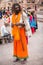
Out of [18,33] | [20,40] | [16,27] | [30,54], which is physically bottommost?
[30,54]

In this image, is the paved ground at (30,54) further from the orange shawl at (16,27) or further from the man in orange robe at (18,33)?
the orange shawl at (16,27)

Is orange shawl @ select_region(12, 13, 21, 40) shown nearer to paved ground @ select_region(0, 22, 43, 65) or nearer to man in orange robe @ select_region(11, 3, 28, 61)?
man in orange robe @ select_region(11, 3, 28, 61)

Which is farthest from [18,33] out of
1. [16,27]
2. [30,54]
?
[30,54]

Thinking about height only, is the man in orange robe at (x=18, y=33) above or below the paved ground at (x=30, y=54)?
above

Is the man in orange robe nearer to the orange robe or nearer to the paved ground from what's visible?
the orange robe

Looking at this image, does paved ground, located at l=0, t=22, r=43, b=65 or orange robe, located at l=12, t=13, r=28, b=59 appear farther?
paved ground, located at l=0, t=22, r=43, b=65

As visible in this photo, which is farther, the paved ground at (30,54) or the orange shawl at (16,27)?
the paved ground at (30,54)

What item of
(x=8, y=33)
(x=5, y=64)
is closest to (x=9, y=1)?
(x=8, y=33)

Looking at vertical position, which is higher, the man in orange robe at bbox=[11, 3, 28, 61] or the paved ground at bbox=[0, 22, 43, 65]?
the man in orange robe at bbox=[11, 3, 28, 61]

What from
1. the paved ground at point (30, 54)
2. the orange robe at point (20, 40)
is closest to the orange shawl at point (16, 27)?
the orange robe at point (20, 40)

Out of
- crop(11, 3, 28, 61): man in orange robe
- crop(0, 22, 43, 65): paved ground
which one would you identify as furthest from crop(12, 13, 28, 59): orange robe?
crop(0, 22, 43, 65): paved ground

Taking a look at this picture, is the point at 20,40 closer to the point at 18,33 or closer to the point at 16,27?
the point at 18,33

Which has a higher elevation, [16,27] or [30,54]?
[16,27]

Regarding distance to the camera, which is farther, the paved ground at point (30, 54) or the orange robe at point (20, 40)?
the paved ground at point (30, 54)
